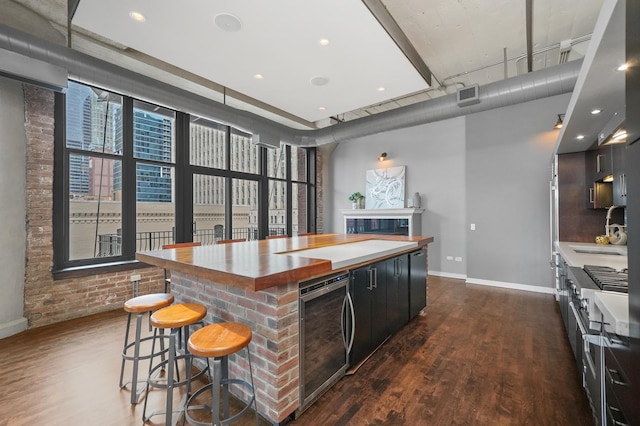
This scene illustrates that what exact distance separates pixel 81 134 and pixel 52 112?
0.41 meters

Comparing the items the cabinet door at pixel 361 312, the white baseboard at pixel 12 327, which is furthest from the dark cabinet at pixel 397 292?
the white baseboard at pixel 12 327

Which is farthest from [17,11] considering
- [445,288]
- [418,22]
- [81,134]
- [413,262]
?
[445,288]

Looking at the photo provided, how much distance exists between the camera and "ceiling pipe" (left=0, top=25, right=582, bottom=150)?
2.78 metres

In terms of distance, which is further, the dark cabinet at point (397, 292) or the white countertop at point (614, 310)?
the dark cabinet at point (397, 292)

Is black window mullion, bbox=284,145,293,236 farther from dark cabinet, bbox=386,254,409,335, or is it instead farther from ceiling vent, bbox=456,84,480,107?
dark cabinet, bbox=386,254,409,335

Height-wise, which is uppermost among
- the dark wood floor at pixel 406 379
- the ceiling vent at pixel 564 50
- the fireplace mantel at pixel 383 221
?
the ceiling vent at pixel 564 50

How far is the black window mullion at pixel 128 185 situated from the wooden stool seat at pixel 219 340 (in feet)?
10.7

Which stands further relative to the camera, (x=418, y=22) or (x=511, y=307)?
(x=511, y=307)

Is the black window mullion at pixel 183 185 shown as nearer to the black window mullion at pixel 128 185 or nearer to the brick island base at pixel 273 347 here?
the black window mullion at pixel 128 185

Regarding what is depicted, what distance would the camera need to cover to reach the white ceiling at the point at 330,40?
239 centimetres

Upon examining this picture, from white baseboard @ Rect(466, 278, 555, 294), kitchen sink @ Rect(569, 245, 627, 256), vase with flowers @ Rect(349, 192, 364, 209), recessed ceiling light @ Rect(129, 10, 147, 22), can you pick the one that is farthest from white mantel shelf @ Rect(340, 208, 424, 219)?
recessed ceiling light @ Rect(129, 10, 147, 22)

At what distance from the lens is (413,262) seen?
3252mm

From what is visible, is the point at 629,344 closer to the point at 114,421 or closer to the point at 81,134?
the point at 114,421

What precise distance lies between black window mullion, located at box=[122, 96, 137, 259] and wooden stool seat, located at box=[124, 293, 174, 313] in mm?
2383
